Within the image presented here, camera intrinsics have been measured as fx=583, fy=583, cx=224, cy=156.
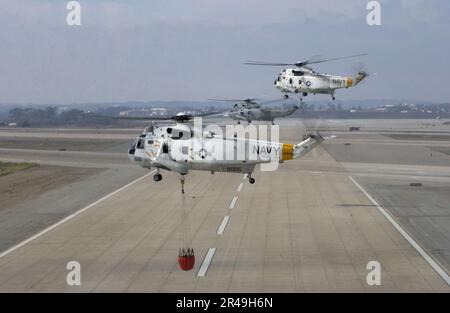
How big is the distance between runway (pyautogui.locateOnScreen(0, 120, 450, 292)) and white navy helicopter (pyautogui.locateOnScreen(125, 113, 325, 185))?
491 cm

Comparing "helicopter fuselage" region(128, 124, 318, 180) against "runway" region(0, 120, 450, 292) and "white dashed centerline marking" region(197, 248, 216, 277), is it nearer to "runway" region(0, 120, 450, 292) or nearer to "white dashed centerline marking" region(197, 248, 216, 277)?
"runway" region(0, 120, 450, 292)

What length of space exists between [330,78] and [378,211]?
13918 millimetres

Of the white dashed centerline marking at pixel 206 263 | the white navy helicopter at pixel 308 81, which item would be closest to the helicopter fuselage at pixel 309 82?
the white navy helicopter at pixel 308 81

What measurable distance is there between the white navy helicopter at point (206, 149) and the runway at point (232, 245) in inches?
193

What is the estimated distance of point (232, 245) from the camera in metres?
36.0

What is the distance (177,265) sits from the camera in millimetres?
31672

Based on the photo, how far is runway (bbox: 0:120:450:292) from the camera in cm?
2891

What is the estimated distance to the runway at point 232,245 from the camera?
2891 centimetres

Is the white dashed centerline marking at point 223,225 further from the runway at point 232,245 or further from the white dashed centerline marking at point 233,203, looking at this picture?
the white dashed centerline marking at point 233,203

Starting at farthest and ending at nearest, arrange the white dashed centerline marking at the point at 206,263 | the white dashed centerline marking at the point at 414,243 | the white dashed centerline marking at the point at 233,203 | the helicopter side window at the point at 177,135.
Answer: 1. the white dashed centerline marking at the point at 233,203
2. the helicopter side window at the point at 177,135
3. the white dashed centerline marking at the point at 206,263
4. the white dashed centerline marking at the point at 414,243

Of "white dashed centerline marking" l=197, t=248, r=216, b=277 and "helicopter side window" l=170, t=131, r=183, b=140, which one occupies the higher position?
"helicopter side window" l=170, t=131, r=183, b=140

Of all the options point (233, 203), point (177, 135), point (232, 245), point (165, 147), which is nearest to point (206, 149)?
point (177, 135)

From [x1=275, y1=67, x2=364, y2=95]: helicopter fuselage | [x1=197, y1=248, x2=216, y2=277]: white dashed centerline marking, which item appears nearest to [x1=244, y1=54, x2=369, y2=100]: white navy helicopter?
[x1=275, y1=67, x2=364, y2=95]: helicopter fuselage
